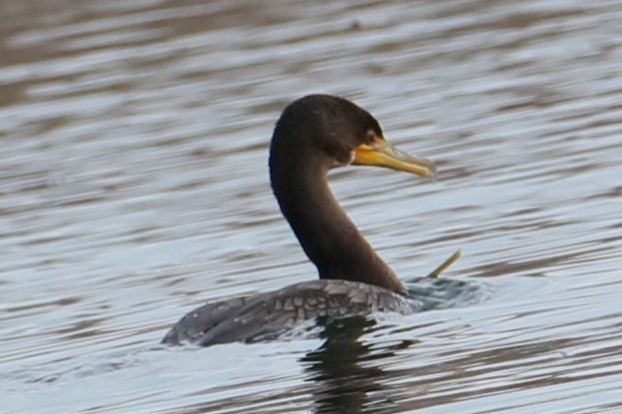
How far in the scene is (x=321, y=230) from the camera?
35.5 feet

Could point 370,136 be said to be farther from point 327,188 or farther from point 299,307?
point 299,307

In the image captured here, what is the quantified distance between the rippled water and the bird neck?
1.06ft

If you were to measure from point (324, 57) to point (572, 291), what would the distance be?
9.31 meters

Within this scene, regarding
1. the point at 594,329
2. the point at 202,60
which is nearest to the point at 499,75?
the point at 202,60

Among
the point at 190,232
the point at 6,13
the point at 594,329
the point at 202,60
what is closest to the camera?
the point at 594,329

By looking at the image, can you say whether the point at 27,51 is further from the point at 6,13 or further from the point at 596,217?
the point at 596,217

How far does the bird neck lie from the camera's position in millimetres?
10789

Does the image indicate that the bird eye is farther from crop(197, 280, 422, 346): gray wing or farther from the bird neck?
crop(197, 280, 422, 346): gray wing

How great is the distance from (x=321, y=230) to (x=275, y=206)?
256 cm

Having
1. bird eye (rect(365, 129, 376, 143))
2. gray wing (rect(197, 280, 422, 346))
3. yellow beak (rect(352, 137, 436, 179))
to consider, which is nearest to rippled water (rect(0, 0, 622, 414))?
gray wing (rect(197, 280, 422, 346))

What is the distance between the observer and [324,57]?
62.2ft

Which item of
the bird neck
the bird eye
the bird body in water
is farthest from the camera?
the bird eye

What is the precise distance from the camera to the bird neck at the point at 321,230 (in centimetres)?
1079

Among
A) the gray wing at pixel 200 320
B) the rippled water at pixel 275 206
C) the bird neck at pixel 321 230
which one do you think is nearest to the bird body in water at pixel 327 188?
the bird neck at pixel 321 230
